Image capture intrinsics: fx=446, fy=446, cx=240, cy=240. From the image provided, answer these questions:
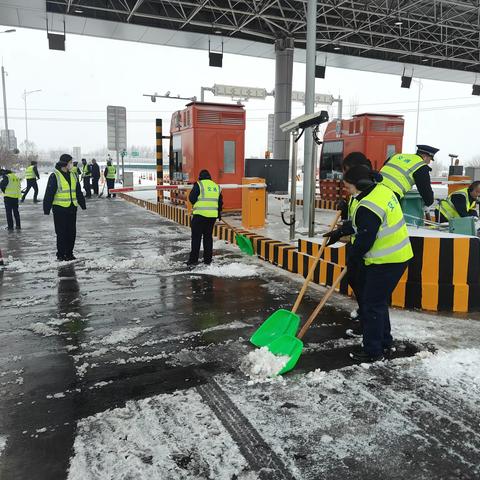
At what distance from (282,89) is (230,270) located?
47.7 ft

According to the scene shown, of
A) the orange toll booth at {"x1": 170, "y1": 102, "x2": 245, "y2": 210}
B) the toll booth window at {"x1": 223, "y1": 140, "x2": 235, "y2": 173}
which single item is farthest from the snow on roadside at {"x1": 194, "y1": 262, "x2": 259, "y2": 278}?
the toll booth window at {"x1": 223, "y1": 140, "x2": 235, "y2": 173}

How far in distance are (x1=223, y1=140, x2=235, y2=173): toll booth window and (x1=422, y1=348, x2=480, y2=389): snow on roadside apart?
9516mm

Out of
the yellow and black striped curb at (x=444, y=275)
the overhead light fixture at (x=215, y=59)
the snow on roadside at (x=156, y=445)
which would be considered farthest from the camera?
the overhead light fixture at (x=215, y=59)

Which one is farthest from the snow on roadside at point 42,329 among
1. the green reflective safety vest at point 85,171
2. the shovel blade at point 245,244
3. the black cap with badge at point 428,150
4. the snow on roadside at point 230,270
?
the green reflective safety vest at point 85,171

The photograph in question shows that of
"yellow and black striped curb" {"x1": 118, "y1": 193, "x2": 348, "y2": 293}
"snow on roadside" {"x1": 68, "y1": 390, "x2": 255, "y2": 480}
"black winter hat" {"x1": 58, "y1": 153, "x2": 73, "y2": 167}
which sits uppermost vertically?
"black winter hat" {"x1": 58, "y1": 153, "x2": 73, "y2": 167}

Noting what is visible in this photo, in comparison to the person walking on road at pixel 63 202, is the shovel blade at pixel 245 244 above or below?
below

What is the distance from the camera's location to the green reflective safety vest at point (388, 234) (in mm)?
3643

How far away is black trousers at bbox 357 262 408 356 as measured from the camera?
375 centimetres

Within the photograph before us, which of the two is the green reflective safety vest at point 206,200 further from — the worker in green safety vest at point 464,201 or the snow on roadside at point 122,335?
the worker in green safety vest at point 464,201

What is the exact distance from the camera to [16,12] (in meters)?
15.8

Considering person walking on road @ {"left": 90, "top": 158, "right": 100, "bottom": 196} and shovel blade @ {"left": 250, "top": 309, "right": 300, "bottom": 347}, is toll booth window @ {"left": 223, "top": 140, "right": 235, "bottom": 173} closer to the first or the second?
shovel blade @ {"left": 250, "top": 309, "right": 300, "bottom": 347}

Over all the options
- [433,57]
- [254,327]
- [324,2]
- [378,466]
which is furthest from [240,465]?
[433,57]

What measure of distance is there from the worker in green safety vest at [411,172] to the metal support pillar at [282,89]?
47.2 feet

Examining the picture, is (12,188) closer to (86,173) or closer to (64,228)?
(64,228)
